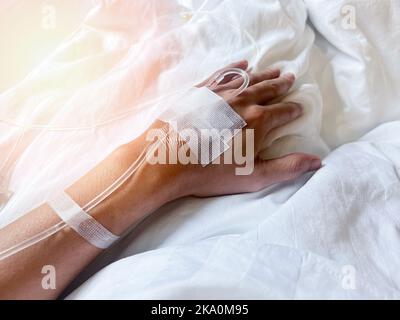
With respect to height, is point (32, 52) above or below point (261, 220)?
above

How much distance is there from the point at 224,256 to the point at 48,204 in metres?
0.26

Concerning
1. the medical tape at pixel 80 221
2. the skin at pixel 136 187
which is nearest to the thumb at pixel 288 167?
the skin at pixel 136 187

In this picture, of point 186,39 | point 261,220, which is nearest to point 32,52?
point 186,39

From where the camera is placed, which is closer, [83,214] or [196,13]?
[83,214]

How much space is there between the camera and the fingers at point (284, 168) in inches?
25.1

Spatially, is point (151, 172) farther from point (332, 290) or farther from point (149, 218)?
point (332, 290)

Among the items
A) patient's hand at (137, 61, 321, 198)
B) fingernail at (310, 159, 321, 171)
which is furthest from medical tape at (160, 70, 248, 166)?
fingernail at (310, 159, 321, 171)

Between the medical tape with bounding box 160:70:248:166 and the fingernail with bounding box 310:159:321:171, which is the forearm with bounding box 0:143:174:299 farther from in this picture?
the fingernail with bounding box 310:159:321:171

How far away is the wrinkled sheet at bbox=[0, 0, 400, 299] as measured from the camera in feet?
1.66

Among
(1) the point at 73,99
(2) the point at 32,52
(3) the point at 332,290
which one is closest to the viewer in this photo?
(3) the point at 332,290

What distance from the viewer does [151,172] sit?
62 centimetres

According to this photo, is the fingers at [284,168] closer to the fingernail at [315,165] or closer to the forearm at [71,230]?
the fingernail at [315,165]

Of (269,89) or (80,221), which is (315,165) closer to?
(269,89)

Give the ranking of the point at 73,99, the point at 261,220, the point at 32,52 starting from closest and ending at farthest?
the point at 261,220 → the point at 73,99 → the point at 32,52
